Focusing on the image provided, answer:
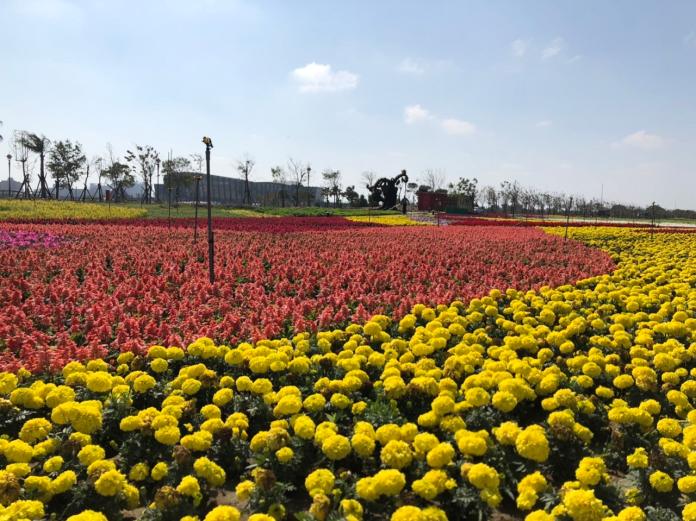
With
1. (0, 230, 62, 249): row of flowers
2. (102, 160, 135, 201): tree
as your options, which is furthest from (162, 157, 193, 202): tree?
(0, 230, 62, 249): row of flowers

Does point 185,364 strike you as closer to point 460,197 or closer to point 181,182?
point 181,182

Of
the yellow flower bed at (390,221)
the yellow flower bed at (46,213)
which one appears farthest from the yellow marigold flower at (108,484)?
the yellow flower bed at (390,221)

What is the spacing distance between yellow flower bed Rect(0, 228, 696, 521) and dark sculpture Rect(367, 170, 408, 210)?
53.5 meters

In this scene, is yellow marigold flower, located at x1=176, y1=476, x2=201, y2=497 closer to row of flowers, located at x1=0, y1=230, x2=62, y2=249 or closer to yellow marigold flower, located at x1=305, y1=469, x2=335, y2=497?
yellow marigold flower, located at x1=305, y1=469, x2=335, y2=497

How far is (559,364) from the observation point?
5.32m

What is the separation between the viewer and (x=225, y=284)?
9.20m

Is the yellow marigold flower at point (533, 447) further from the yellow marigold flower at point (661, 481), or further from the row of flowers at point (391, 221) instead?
the row of flowers at point (391, 221)

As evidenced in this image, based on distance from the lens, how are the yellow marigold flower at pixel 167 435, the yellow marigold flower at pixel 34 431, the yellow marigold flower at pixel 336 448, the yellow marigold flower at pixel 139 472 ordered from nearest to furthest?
the yellow marigold flower at pixel 336 448
the yellow marigold flower at pixel 139 472
the yellow marigold flower at pixel 167 435
the yellow marigold flower at pixel 34 431

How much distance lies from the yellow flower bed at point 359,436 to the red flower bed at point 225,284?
3.43ft

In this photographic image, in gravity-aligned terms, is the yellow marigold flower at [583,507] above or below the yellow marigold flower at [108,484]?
Result: above

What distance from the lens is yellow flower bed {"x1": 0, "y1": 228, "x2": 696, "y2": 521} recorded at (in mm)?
3062

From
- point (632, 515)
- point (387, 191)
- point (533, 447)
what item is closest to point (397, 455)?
point (533, 447)

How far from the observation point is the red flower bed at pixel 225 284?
631 centimetres

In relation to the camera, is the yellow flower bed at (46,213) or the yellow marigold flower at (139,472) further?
the yellow flower bed at (46,213)
